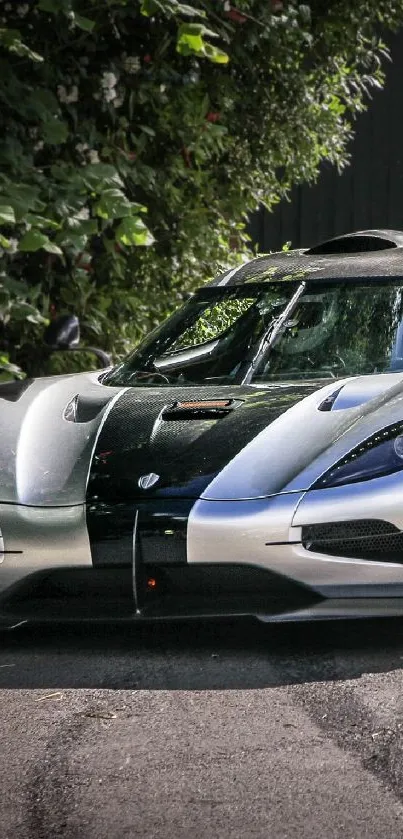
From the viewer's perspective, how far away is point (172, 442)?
13.9 feet

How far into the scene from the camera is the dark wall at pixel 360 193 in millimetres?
12180

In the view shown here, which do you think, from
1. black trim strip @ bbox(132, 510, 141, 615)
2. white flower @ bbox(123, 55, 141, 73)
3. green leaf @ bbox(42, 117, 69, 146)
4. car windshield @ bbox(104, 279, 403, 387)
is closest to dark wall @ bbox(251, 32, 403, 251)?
white flower @ bbox(123, 55, 141, 73)

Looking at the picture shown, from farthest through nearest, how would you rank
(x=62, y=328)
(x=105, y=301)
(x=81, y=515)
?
(x=105, y=301) → (x=62, y=328) → (x=81, y=515)

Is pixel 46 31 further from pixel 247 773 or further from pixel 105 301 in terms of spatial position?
pixel 247 773

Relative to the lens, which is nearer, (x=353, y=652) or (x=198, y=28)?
(x=353, y=652)

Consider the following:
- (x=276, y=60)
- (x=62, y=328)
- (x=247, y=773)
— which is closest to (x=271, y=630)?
(x=247, y=773)

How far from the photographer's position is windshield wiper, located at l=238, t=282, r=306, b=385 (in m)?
4.93

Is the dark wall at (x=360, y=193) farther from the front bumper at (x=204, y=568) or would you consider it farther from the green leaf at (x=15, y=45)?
the front bumper at (x=204, y=568)

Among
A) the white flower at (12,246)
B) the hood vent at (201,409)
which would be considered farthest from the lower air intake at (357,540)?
the white flower at (12,246)

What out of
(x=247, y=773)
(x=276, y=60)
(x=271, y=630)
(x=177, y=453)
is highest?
(x=276, y=60)

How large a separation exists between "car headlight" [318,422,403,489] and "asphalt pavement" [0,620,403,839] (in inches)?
20.8

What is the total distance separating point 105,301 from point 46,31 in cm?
173

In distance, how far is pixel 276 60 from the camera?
9008mm

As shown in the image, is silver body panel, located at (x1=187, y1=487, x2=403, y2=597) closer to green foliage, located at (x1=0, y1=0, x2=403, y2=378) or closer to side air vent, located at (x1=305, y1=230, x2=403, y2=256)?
side air vent, located at (x1=305, y1=230, x2=403, y2=256)
